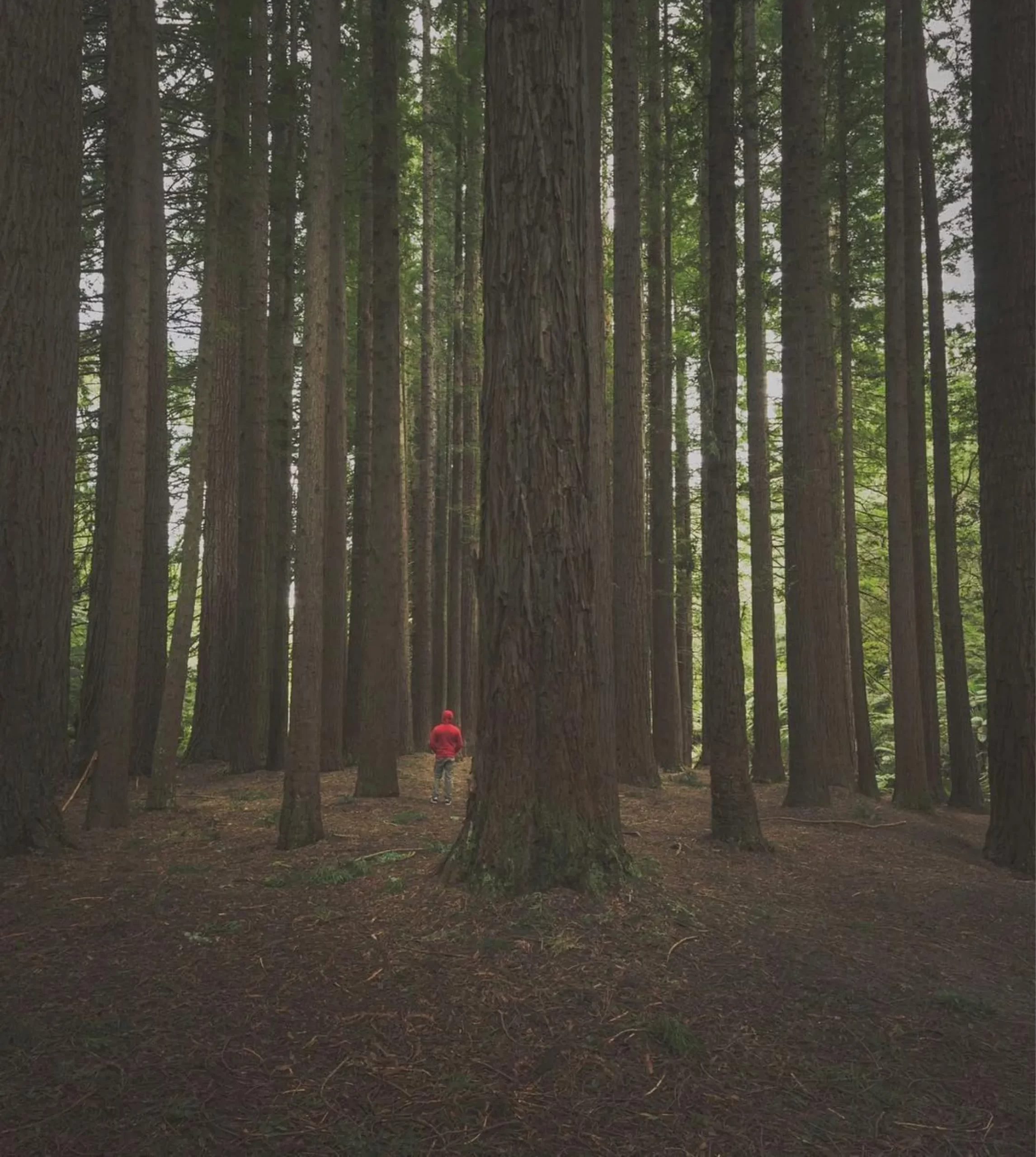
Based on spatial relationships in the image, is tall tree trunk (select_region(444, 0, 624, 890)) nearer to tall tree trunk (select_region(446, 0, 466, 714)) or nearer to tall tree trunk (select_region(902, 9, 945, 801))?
tall tree trunk (select_region(902, 9, 945, 801))

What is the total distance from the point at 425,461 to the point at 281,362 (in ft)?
16.6

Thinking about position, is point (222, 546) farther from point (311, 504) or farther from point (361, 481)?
point (311, 504)

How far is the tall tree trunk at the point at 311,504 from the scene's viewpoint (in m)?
7.36

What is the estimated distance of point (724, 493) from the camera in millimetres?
7945

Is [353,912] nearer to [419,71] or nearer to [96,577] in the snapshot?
[96,577]

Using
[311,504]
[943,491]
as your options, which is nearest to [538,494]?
[311,504]

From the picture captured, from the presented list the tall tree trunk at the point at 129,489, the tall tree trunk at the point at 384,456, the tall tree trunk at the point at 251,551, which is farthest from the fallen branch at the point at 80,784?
the tall tree trunk at the point at 384,456

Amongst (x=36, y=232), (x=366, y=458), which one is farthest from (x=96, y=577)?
(x=36, y=232)

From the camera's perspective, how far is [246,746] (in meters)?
13.7

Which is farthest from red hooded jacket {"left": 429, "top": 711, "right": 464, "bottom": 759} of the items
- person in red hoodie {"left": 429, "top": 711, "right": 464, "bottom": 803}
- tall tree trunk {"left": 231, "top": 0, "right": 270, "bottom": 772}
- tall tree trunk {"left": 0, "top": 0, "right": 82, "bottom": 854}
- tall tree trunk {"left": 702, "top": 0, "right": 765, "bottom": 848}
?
tall tree trunk {"left": 0, "top": 0, "right": 82, "bottom": 854}

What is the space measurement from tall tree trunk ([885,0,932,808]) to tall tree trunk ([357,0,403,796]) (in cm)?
716

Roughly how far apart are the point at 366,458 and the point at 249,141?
5473mm

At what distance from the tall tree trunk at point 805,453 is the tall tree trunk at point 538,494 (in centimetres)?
585

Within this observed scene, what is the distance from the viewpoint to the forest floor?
3.35 m
